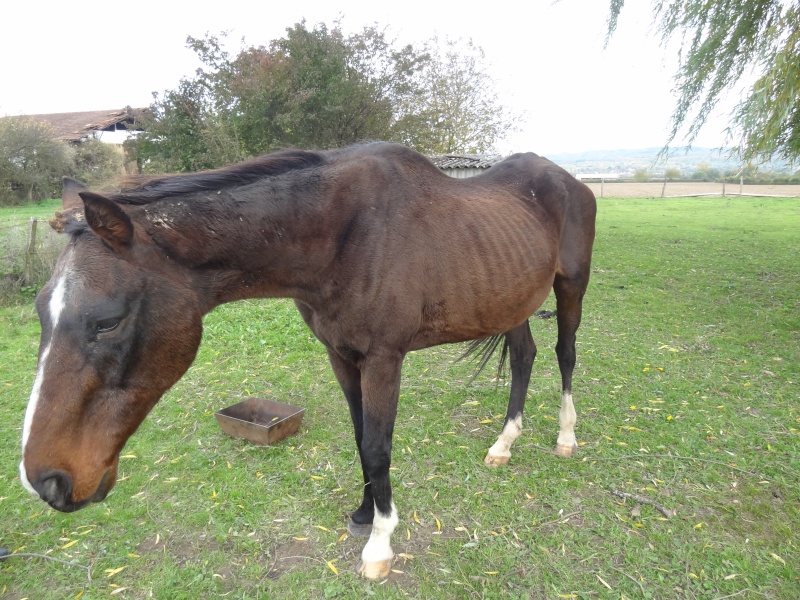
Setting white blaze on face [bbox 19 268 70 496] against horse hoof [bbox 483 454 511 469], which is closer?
white blaze on face [bbox 19 268 70 496]

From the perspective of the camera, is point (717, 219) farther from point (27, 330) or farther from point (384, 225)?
point (27, 330)

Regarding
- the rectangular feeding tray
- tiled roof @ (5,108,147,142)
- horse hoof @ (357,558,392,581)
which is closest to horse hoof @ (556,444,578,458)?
horse hoof @ (357,558,392,581)

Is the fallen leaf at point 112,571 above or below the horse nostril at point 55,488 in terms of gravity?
below

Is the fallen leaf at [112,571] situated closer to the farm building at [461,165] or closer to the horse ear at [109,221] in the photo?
the horse ear at [109,221]

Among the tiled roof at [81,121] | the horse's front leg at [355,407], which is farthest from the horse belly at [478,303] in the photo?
the tiled roof at [81,121]

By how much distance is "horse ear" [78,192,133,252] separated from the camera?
1.57m

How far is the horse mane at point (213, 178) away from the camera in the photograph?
1.94m

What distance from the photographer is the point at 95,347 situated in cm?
167

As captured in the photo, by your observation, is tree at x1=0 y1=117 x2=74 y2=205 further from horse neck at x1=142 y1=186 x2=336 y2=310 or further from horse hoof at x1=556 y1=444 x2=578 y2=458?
horse hoof at x1=556 y1=444 x2=578 y2=458

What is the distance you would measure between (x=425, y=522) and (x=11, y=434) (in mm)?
3700

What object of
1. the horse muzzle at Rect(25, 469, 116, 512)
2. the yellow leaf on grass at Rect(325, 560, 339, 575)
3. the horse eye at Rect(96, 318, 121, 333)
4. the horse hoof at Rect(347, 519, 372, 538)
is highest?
the horse eye at Rect(96, 318, 121, 333)

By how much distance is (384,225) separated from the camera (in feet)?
7.93

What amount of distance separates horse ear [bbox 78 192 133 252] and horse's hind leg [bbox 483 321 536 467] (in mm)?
2966

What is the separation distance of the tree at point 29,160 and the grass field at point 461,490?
70.2 ft
